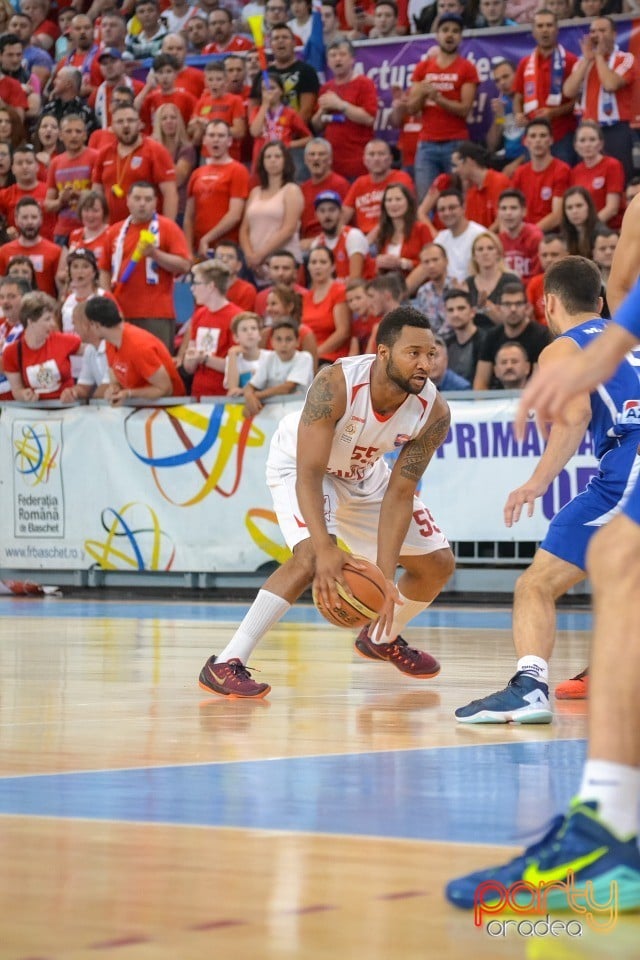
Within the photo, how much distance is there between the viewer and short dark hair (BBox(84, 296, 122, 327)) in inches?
546

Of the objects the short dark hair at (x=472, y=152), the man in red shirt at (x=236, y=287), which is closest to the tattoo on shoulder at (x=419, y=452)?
the man in red shirt at (x=236, y=287)

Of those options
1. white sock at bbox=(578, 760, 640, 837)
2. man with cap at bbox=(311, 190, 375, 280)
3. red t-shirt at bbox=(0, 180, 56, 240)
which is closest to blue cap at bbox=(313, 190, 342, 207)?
man with cap at bbox=(311, 190, 375, 280)

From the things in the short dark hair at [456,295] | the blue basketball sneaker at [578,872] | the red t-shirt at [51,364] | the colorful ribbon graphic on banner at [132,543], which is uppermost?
the blue basketball sneaker at [578,872]

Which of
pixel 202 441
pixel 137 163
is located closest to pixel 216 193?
pixel 137 163

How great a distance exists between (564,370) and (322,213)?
12.6m

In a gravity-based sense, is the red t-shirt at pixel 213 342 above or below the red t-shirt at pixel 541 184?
below

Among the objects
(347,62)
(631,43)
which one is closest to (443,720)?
(631,43)

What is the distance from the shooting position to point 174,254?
15.6 meters

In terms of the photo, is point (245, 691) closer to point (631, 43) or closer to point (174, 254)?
point (174, 254)

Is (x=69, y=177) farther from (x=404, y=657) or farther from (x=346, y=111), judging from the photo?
(x=404, y=657)

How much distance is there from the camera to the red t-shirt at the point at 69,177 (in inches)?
722

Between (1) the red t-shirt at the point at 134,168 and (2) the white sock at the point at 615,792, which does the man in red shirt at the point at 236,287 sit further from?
(2) the white sock at the point at 615,792

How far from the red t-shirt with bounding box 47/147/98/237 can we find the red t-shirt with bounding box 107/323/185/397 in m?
4.21

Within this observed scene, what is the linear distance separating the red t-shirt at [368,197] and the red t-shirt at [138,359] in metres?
2.76
